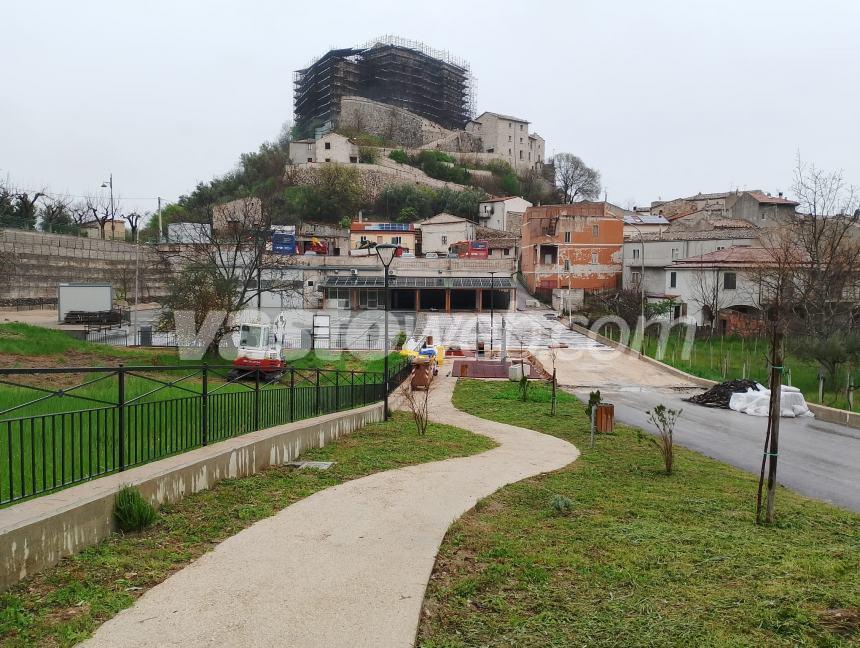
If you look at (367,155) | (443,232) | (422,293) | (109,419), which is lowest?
(109,419)

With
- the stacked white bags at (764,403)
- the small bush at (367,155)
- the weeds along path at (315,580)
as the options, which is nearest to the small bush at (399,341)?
the stacked white bags at (764,403)

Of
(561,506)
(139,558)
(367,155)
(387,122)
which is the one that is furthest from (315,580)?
(387,122)

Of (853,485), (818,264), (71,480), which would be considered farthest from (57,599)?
(818,264)

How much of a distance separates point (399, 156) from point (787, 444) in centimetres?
8723

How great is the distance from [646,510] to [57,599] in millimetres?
5371

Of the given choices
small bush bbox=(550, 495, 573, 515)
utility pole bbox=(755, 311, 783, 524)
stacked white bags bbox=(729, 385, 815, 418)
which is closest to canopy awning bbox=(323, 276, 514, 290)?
stacked white bags bbox=(729, 385, 815, 418)

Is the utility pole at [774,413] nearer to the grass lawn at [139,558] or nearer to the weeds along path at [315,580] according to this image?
the weeds along path at [315,580]

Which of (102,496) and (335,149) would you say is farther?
(335,149)

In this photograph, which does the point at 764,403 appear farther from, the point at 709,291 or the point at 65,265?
the point at 65,265

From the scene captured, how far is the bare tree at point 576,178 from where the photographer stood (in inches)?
4279

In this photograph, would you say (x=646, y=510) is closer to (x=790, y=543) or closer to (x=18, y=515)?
(x=790, y=543)

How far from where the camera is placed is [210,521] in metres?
5.50

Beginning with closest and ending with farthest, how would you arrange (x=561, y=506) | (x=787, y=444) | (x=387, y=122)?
(x=561, y=506) < (x=787, y=444) < (x=387, y=122)

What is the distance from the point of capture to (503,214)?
274 feet
